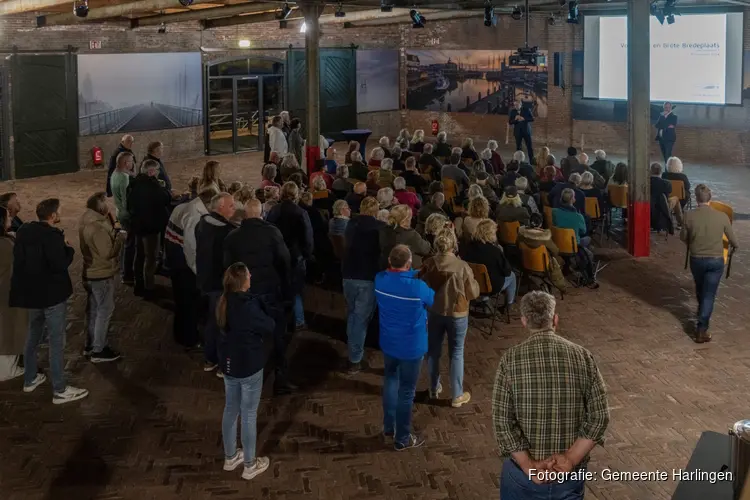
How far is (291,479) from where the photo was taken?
5.34 m

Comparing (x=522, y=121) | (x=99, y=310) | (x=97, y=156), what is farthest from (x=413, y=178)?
(x=97, y=156)

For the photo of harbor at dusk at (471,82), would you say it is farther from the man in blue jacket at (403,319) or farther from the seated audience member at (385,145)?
the man in blue jacket at (403,319)

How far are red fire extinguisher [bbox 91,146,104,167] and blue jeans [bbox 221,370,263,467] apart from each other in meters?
14.5

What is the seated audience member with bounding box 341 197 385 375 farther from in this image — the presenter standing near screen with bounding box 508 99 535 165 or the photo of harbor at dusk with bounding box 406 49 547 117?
the photo of harbor at dusk with bounding box 406 49 547 117

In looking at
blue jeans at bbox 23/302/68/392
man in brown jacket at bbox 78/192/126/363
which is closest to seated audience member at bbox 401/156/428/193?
man in brown jacket at bbox 78/192/126/363

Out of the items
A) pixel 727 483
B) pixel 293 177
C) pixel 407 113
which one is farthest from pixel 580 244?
pixel 407 113

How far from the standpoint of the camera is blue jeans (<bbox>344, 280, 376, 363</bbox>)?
6973 millimetres

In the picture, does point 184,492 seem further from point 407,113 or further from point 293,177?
point 407,113

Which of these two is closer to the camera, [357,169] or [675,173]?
[675,173]

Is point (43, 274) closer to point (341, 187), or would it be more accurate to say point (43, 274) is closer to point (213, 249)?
point (213, 249)

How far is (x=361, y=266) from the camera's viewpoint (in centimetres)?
689

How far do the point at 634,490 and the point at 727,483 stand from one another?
1.41m

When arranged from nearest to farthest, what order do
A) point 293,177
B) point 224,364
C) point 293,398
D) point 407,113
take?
1. point 224,364
2. point 293,398
3. point 293,177
4. point 407,113

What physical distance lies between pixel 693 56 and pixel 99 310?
14947mm
